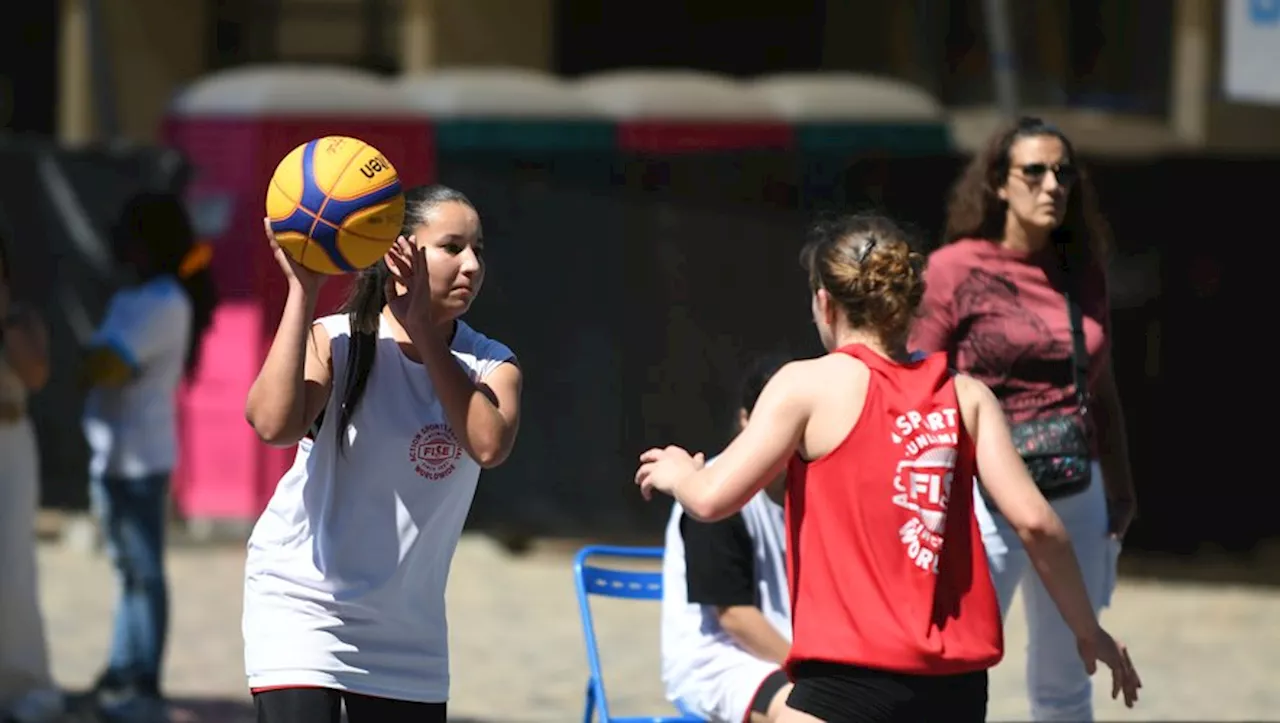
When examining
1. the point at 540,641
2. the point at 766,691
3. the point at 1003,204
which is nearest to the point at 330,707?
the point at 766,691

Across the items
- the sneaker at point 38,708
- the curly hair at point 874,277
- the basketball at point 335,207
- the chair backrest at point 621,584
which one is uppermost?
the basketball at point 335,207

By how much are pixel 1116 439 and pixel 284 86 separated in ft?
26.5

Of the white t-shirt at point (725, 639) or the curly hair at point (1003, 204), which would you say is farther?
the curly hair at point (1003, 204)

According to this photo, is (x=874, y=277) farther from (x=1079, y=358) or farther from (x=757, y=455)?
(x=1079, y=358)

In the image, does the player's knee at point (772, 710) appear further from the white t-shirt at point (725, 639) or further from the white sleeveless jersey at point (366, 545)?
the white sleeveless jersey at point (366, 545)

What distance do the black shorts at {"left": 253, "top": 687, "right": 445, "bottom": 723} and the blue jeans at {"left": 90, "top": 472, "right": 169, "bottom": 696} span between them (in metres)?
3.52

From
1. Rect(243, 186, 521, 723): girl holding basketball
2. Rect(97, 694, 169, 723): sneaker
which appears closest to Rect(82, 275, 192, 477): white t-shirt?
Rect(97, 694, 169, 723): sneaker

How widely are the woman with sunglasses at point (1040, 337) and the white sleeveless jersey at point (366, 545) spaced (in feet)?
5.98

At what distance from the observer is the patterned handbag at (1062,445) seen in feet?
18.0

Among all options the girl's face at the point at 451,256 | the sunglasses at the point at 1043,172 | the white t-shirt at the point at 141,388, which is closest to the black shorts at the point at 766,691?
the sunglasses at the point at 1043,172

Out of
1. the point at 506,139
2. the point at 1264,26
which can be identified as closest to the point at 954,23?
the point at 506,139

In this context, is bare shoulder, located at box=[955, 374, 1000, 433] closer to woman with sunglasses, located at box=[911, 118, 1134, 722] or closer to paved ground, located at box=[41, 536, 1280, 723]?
woman with sunglasses, located at box=[911, 118, 1134, 722]

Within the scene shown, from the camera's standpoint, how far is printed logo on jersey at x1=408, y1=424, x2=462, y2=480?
4.11m

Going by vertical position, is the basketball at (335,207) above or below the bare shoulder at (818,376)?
above
